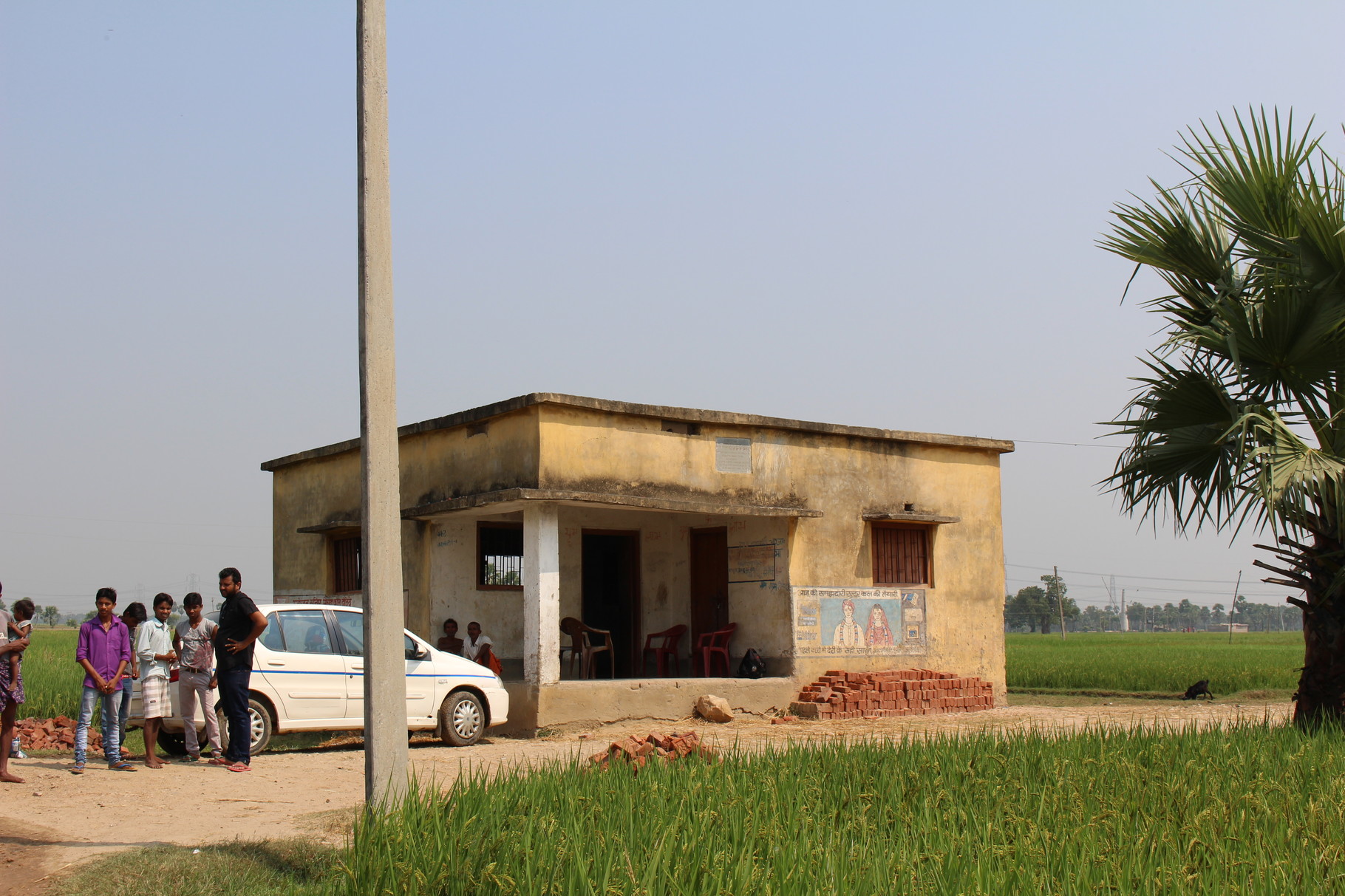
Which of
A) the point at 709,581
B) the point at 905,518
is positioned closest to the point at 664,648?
the point at 709,581

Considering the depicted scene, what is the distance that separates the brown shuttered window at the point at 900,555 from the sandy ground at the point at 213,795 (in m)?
3.33

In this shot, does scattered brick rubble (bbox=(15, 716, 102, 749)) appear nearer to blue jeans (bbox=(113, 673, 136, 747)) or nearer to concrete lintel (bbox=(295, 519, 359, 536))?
blue jeans (bbox=(113, 673, 136, 747))

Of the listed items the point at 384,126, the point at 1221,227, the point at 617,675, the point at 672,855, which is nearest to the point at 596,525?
the point at 617,675

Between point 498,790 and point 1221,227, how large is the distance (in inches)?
303

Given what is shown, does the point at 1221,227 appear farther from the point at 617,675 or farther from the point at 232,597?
the point at 617,675

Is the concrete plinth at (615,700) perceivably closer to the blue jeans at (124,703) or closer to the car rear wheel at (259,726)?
the car rear wheel at (259,726)

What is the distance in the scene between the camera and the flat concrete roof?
13859 mm

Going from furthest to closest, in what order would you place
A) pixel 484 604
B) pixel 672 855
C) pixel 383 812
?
pixel 484 604, pixel 383 812, pixel 672 855

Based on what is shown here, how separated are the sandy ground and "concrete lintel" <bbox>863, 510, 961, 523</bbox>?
11.4ft

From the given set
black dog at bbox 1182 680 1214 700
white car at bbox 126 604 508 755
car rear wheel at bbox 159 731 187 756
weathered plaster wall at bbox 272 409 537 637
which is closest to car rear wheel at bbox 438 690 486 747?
white car at bbox 126 604 508 755

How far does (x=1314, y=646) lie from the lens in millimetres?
9711

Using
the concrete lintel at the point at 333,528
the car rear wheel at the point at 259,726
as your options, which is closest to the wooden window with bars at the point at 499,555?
the concrete lintel at the point at 333,528

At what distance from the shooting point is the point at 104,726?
10.5 meters

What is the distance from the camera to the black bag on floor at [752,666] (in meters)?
15.7
